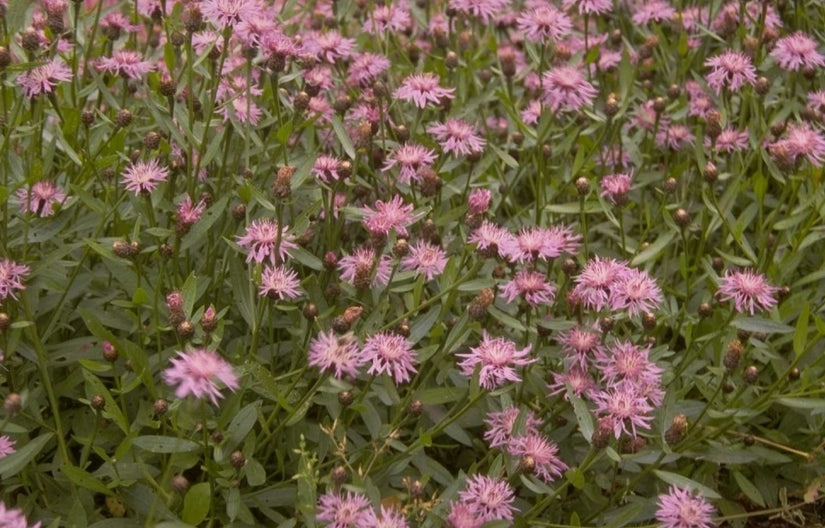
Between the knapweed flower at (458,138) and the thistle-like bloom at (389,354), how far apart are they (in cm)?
75

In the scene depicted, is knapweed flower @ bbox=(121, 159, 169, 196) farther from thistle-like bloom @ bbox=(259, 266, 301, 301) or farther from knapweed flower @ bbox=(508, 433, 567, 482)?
knapweed flower @ bbox=(508, 433, 567, 482)

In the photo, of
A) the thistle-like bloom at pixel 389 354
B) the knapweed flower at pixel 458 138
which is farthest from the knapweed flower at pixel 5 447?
the knapweed flower at pixel 458 138

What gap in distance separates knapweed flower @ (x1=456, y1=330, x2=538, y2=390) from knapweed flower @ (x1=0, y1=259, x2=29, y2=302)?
104 centimetres

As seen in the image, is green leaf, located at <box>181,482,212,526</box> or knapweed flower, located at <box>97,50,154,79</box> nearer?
green leaf, located at <box>181,482,212,526</box>

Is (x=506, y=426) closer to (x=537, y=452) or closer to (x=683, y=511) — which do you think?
(x=537, y=452)

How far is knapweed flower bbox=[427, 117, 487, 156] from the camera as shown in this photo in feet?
10.6

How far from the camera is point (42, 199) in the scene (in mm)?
2906

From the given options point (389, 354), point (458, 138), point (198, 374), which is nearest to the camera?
point (198, 374)

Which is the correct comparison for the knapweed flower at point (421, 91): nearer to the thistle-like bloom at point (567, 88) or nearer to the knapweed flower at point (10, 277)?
the thistle-like bloom at point (567, 88)

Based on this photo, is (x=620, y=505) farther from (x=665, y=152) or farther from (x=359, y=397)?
(x=665, y=152)

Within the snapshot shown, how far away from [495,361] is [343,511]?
49cm

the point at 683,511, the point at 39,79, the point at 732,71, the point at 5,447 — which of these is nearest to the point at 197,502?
the point at 5,447

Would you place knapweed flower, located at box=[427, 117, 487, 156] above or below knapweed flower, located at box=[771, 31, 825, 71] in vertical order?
below

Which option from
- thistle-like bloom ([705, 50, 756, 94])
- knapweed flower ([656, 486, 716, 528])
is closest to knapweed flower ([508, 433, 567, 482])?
knapweed flower ([656, 486, 716, 528])
